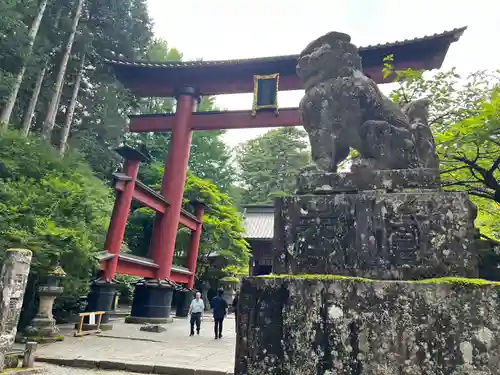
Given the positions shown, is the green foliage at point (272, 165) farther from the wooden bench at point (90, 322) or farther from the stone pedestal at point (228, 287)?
the wooden bench at point (90, 322)

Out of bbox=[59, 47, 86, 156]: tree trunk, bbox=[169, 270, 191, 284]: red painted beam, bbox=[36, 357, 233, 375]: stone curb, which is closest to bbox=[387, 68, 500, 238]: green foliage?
bbox=[36, 357, 233, 375]: stone curb

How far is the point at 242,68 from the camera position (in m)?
12.1

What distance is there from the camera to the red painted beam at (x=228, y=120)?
11305 mm

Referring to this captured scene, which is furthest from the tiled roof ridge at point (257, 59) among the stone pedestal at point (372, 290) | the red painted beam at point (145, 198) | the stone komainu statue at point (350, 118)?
the stone pedestal at point (372, 290)

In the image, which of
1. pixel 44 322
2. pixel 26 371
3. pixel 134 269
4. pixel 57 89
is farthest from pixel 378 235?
pixel 57 89

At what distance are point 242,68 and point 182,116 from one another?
263 centimetres

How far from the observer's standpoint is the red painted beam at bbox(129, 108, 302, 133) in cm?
1130

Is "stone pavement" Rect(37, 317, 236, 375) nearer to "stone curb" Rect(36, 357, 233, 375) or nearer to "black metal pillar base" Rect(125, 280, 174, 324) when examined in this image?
"stone curb" Rect(36, 357, 233, 375)

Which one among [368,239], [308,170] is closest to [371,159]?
[308,170]

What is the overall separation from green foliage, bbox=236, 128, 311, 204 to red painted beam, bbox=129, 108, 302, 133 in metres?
17.3

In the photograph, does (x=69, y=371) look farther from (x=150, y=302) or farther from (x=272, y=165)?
(x=272, y=165)

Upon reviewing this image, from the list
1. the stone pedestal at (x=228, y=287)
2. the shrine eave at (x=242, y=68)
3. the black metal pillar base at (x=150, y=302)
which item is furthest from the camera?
the stone pedestal at (x=228, y=287)

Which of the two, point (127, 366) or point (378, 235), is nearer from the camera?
point (378, 235)

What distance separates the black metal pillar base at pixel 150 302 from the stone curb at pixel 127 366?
468 centimetres
